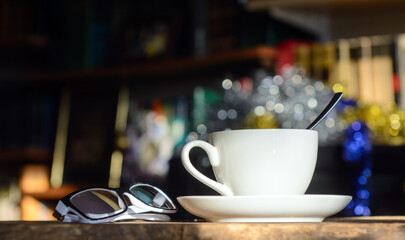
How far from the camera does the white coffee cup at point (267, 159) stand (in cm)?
63

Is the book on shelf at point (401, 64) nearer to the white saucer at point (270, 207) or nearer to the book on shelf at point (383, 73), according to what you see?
the book on shelf at point (383, 73)

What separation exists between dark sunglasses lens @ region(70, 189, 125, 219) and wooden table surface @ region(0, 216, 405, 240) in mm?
132

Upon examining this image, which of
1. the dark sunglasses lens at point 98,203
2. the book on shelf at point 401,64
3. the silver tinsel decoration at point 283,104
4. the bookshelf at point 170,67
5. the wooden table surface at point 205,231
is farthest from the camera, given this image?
the bookshelf at point 170,67

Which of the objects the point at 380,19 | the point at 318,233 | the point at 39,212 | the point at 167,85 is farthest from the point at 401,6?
the point at 318,233

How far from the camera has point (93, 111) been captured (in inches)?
117

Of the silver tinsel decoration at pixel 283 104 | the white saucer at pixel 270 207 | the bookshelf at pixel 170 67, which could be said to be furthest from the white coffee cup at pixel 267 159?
the bookshelf at pixel 170 67

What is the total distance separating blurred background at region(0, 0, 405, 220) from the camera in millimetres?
1901

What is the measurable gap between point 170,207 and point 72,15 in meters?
2.44

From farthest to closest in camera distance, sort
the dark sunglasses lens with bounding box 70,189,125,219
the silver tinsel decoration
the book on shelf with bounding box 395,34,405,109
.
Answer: the book on shelf with bounding box 395,34,405,109, the silver tinsel decoration, the dark sunglasses lens with bounding box 70,189,125,219

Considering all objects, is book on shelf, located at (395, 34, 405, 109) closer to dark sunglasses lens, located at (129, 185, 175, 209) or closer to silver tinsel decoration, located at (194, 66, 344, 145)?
silver tinsel decoration, located at (194, 66, 344, 145)

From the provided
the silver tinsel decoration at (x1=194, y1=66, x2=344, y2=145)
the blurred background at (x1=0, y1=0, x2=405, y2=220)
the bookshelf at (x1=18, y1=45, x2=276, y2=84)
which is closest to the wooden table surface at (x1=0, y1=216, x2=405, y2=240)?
the blurred background at (x1=0, y1=0, x2=405, y2=220)

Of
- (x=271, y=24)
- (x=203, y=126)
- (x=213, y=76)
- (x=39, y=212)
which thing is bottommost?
(x=39, y=212)

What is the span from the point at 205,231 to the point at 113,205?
0.19 metres

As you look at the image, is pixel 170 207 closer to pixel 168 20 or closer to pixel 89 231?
pixel 89 231
